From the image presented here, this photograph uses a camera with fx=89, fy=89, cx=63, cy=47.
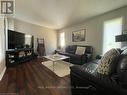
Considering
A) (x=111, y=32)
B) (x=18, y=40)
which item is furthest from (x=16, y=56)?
(x=111, y=32)

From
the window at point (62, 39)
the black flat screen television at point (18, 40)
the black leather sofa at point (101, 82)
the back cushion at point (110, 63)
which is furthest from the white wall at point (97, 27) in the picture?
the black flat screen television at point (18, 40)

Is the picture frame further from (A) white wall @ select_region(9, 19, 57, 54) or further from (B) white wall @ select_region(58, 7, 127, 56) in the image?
(A) white wall @ select_region(9, 19, 57, 54)

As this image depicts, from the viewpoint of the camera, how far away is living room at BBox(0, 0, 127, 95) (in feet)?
4.73

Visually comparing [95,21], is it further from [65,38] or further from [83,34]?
[65,38]

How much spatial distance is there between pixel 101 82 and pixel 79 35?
4.18 metres

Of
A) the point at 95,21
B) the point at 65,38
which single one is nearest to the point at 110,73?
the point at 95,21

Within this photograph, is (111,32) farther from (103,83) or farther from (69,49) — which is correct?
(103,83)

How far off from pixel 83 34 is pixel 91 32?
1.85 feet

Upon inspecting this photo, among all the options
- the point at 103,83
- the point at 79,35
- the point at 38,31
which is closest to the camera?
the point at 103,83

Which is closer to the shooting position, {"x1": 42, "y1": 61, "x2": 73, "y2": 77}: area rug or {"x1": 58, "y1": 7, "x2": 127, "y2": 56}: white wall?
{"x1": 42, "y1": 61, "x2": 73, "y2": 77}: area rug

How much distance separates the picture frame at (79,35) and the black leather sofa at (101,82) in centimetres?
339

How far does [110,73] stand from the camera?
1.41m

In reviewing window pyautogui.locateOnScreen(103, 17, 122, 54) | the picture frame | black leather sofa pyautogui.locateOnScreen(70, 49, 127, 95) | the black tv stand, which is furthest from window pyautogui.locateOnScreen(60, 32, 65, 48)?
black leather sofa pyautogui.locateOnScreen(70, 49, 127, 95)

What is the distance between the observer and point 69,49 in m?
5.46
